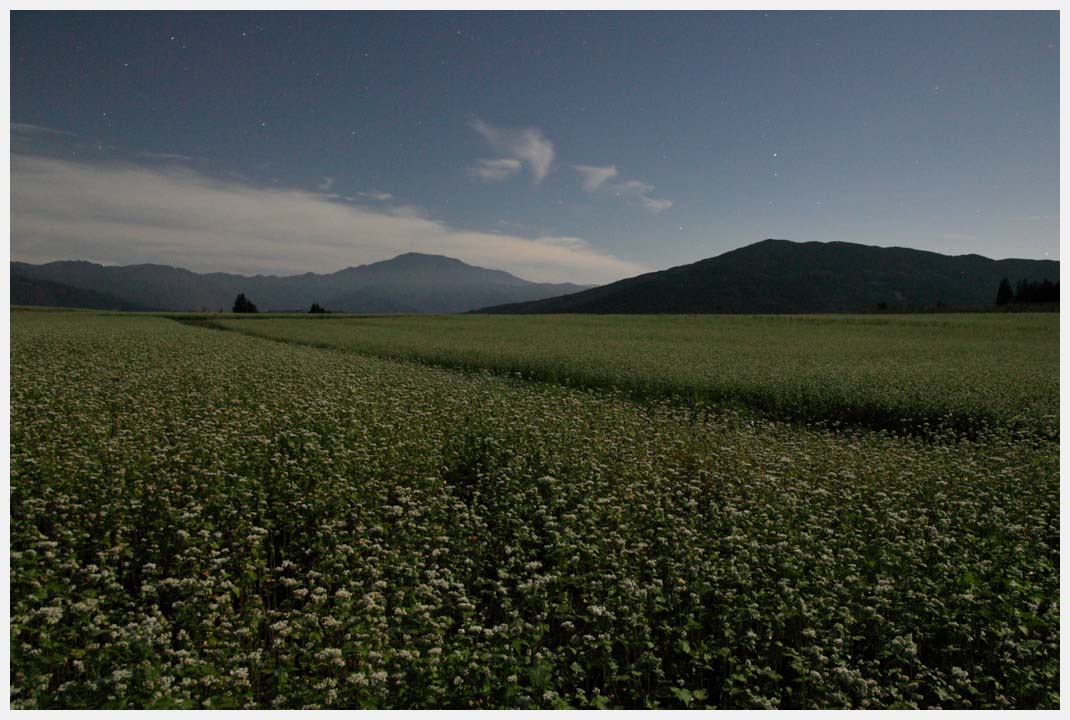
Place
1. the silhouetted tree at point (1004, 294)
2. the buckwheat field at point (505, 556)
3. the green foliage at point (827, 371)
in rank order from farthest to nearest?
the silhouetted tree at point (1004, 294) < the green foliage at point (827, 371) < the buckwheat field at point (505, 556)

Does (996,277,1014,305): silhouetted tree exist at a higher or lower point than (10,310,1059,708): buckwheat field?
higher

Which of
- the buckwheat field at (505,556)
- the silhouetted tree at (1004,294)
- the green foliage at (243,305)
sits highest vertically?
the silhouetted tree at (1004,294)

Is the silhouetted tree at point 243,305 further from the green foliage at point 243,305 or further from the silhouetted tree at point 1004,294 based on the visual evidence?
the silhouetted tree at point 1004,294

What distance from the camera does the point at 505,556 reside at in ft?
24.0

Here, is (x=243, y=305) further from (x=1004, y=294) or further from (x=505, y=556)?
(x=1004, y=294)

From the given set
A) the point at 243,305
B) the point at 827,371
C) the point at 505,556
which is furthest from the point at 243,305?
the point at 505,556

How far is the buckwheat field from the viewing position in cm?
503

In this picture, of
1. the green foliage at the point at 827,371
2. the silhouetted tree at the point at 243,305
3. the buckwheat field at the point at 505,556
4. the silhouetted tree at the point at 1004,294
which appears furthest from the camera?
the silhouetted tree at the point at 243,305

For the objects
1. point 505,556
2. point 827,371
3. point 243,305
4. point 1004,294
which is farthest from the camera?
point 243,305

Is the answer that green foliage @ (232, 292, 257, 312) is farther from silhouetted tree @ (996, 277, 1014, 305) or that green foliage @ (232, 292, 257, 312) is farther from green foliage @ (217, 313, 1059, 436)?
silhouetted tree @ (996, 277, 1014, 305)

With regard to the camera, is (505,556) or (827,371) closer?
(505,556)

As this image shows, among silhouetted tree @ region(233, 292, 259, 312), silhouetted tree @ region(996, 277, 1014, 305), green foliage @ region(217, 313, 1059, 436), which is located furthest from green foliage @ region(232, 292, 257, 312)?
silhouetted tree @ region(996, 277, 1014, 305)

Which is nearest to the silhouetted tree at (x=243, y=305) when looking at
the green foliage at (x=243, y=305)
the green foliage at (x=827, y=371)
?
the green foliage at (x=243, y=305)

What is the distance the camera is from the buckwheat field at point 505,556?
5.03 meters
